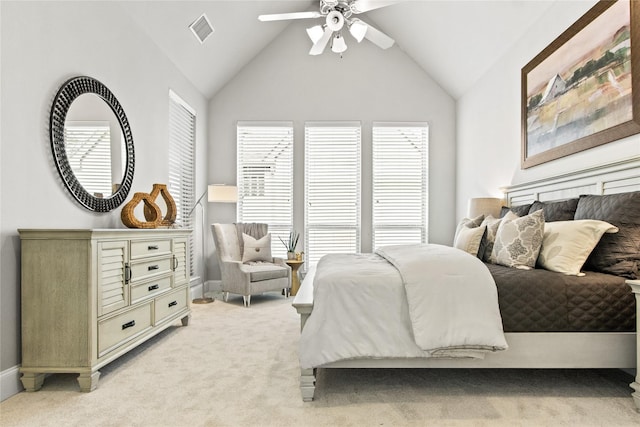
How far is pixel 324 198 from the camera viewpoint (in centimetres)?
601

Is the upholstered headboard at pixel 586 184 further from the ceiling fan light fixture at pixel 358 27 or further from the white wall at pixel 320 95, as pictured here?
the white wall at pixel 320 95

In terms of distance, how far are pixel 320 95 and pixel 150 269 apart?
3794 mm

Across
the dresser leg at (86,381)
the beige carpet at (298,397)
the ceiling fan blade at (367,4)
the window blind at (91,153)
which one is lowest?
the beige carpet at (298,397)

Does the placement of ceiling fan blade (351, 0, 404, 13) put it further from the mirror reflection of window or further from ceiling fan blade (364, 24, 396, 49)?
the mirror reflection of window

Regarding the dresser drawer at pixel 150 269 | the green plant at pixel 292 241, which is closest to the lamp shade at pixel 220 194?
the green plant at pixel 292 241

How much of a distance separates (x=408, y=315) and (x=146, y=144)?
3072mm

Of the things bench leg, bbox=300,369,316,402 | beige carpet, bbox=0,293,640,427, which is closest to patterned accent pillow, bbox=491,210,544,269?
beige carpet, bbox=0,293,640,427

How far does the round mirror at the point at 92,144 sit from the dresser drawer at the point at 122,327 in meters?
0.85

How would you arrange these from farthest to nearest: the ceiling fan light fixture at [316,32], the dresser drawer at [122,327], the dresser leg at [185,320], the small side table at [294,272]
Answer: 1. the small side table at [294,272]
2. the dresser leg at [185,320]
3. the ceiling fan light fixture at [316,32]
4. the dresser drawer at [122,327]

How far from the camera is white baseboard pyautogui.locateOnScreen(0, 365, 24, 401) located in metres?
2.16

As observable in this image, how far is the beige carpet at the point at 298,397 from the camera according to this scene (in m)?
1.95

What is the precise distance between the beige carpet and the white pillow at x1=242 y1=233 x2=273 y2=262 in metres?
2.29

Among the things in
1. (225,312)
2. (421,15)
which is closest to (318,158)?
(421,15)

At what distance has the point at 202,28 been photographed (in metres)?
4.39
